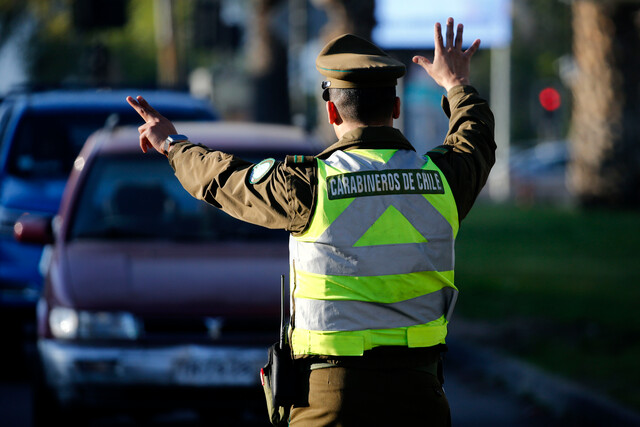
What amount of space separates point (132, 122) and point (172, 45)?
20713 millimetres

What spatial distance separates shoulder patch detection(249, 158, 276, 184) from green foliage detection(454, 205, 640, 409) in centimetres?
390

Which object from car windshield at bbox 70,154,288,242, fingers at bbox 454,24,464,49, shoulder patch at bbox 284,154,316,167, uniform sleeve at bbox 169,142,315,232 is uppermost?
fingers at bbox 454,24,464,49

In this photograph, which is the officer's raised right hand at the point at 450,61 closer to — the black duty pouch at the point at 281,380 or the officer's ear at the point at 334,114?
the officer's ear at the point at 334,114

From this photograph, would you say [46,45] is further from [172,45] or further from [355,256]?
[355,256]

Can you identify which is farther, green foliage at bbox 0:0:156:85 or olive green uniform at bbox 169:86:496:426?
green foliage at bbox 0:0:156:85

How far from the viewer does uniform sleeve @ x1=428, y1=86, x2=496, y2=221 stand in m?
3.29

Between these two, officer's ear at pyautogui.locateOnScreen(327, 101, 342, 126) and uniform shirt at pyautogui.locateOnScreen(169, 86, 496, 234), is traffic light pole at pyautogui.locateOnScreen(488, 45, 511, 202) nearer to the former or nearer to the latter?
uniform shirt at pyautogui.locateOnScreen(169, 86, 496, 234)

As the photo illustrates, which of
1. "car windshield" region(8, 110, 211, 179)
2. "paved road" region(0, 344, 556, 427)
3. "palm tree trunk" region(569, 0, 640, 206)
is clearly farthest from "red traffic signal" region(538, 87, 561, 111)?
"paved road" region(0, 344, 556, 427)

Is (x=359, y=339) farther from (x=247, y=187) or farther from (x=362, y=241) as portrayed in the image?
(x=247, y=187)

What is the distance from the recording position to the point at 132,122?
29.5ft

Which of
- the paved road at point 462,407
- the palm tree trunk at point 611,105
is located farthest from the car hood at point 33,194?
the palm tree trunk at point 611,105

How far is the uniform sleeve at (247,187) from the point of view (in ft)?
10.2

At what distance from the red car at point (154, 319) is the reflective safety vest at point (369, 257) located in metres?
2.61

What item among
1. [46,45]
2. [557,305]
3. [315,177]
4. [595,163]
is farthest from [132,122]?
[46,45]
